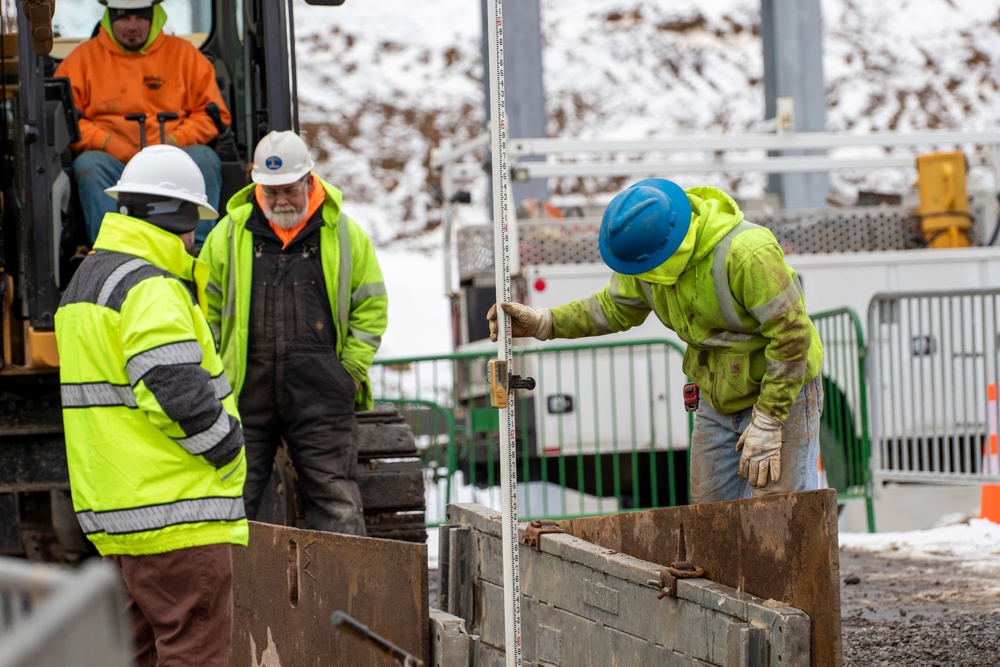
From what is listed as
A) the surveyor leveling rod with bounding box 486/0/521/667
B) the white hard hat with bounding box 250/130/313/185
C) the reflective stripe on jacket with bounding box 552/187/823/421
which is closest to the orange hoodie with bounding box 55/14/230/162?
the white hard hat with bounding box 250/130/313/185

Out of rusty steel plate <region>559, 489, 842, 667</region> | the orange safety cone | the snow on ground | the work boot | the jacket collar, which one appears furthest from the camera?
the orange safety cone

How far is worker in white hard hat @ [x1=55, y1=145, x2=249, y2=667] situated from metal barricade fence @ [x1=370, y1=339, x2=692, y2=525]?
238 inches

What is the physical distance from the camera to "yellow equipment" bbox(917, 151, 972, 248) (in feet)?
36.7

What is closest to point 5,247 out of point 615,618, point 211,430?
point 211,430

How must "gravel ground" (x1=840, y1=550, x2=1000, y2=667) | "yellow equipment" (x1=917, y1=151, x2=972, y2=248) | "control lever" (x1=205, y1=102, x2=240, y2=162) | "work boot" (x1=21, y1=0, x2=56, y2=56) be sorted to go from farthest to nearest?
"yellow equipment" (x1=917, y1=151, x2=972, y2=248), "control lever" (x1=205, y1=102, x2=240, y2=162), "gravel ground" (x1=840, y1=550, x2=1000, y2=667), "work boot" (x1=21, y1=0, x2=56, y2=56)

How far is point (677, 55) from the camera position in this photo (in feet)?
140

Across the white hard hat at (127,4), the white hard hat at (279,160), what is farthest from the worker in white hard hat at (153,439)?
the white hard hat at (127,4)

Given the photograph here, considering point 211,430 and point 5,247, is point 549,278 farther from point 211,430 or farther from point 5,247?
point 211,430

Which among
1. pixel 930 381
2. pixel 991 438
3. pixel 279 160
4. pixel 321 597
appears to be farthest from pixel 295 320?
pixel 930 381

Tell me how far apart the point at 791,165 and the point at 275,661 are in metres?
8.01

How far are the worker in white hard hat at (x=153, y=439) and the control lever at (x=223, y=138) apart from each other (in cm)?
272

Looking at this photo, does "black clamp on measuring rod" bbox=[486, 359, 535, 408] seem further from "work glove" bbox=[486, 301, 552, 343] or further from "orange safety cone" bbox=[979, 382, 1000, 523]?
"orange safety cone" bbox=[979, 382, 1000, 523]

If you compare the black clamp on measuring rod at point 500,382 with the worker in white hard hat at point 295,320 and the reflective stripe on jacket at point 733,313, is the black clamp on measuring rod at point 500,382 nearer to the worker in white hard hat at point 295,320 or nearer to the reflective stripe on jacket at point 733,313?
the reflective stripe on jacket at point 733,313

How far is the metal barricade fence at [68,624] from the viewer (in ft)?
4.96
